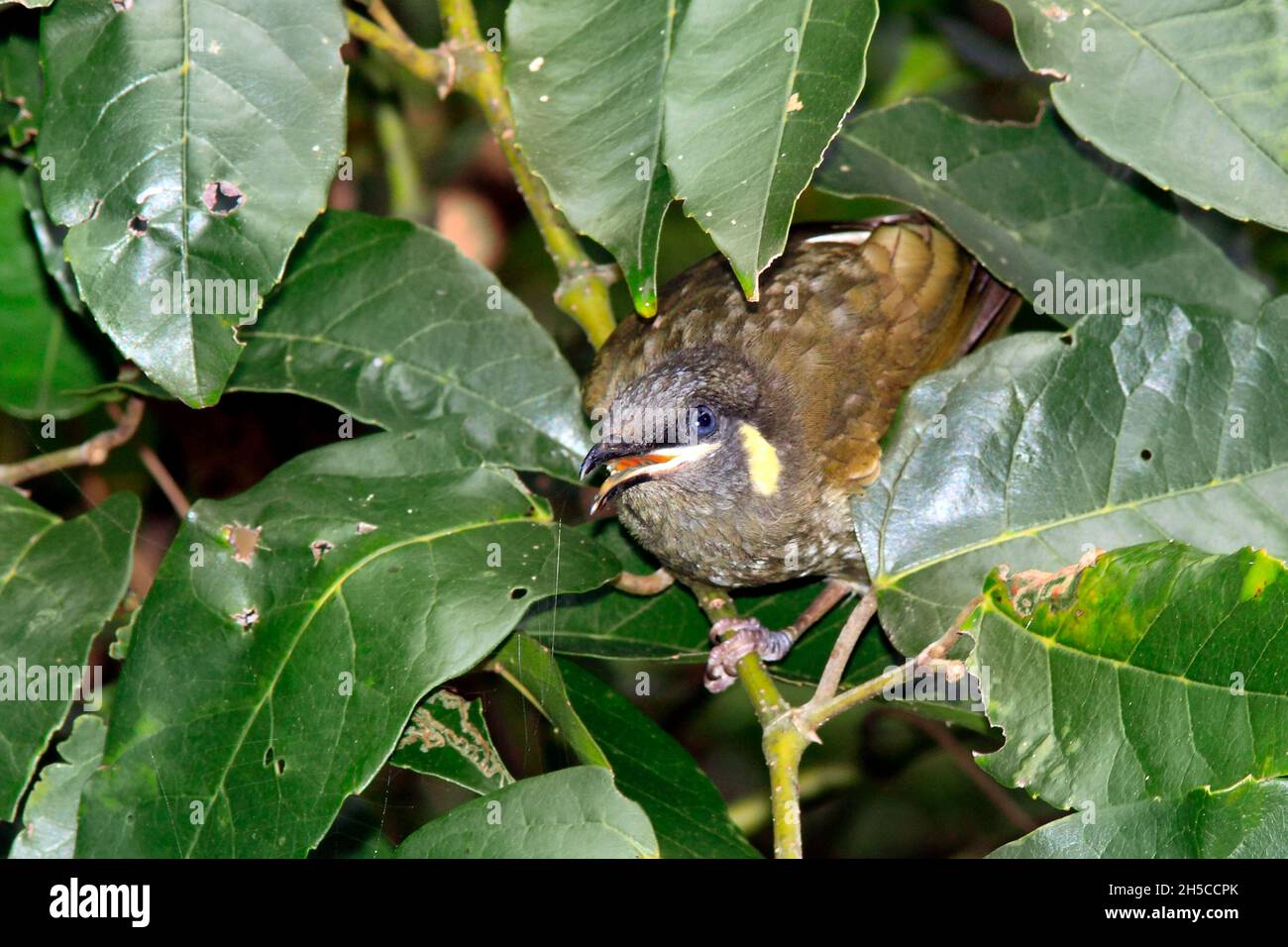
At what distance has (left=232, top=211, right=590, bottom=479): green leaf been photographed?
9.91ft

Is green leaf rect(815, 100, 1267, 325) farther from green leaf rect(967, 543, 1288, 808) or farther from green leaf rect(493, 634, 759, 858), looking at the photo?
green leaf rect(493, 634, 759, 858)

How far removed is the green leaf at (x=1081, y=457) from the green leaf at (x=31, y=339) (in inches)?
74.8

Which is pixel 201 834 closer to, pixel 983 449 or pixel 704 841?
pixel 704 841

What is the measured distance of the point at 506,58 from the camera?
8.11ft

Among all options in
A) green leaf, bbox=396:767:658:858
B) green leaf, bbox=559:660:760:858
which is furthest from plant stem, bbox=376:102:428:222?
green leaf, bbox=396:767:658:858

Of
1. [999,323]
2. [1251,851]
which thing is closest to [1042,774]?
[1251,851]

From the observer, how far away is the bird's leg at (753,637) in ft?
9.80

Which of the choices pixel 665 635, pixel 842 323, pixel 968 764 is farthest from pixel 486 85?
pixel 968 764

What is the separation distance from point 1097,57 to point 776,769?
4.90 ft

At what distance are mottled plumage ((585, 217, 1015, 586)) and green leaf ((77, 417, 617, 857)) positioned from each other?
0.65 meters

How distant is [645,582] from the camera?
312 centimetres

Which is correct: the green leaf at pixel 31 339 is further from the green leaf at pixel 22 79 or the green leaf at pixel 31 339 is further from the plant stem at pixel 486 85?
the plant stem at pixel 486 85

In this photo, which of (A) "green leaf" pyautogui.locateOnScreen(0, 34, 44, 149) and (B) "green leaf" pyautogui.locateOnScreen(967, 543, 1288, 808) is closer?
(B) "green leaf" pyautogui.locateOnScreen(967, 543, 1288, 808)

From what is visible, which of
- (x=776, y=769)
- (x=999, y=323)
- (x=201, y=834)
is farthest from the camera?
(x=999, y=323)
